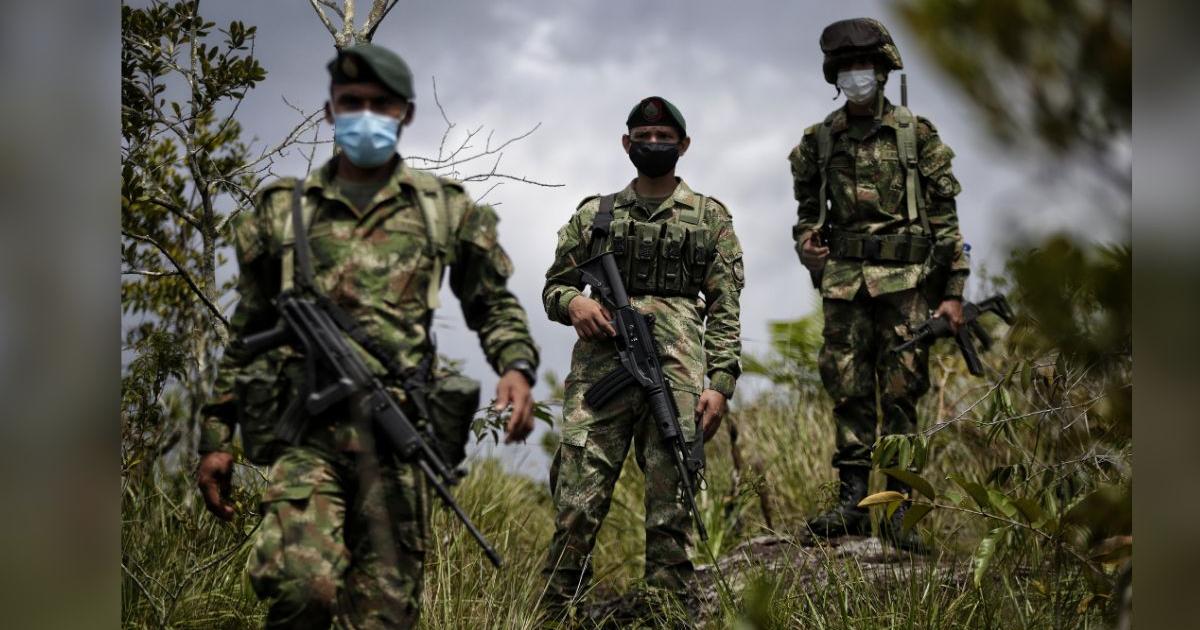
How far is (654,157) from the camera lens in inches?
232

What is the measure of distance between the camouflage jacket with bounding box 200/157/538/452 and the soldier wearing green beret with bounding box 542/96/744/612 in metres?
1.64

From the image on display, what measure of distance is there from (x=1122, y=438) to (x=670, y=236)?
196cm

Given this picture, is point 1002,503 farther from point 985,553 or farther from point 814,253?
point 814,253

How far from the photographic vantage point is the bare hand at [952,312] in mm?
6562

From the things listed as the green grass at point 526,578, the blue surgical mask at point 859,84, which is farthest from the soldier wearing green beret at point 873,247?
the green grass at point 526,578

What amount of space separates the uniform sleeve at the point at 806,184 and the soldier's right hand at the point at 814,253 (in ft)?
0.15

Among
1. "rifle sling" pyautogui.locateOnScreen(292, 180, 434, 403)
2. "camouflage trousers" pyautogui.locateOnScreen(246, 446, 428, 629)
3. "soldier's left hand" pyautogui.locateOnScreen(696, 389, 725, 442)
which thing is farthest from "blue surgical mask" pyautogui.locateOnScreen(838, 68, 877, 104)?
"camouflage trousers" pyautogui.locateOnScreen(246, 446, 428, 629)

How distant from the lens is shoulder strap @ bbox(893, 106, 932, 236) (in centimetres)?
658

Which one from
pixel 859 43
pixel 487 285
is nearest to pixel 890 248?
pixel 859 43

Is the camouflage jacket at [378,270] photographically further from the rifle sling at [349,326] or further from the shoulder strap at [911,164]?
the shoulder strap at [911,164]

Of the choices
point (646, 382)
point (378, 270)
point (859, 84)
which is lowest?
point (646, 382)

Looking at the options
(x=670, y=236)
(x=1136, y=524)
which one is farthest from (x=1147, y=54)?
(x=670, y=236)

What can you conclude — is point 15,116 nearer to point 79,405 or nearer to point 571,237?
point 79,405

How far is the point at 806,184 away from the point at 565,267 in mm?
1526
